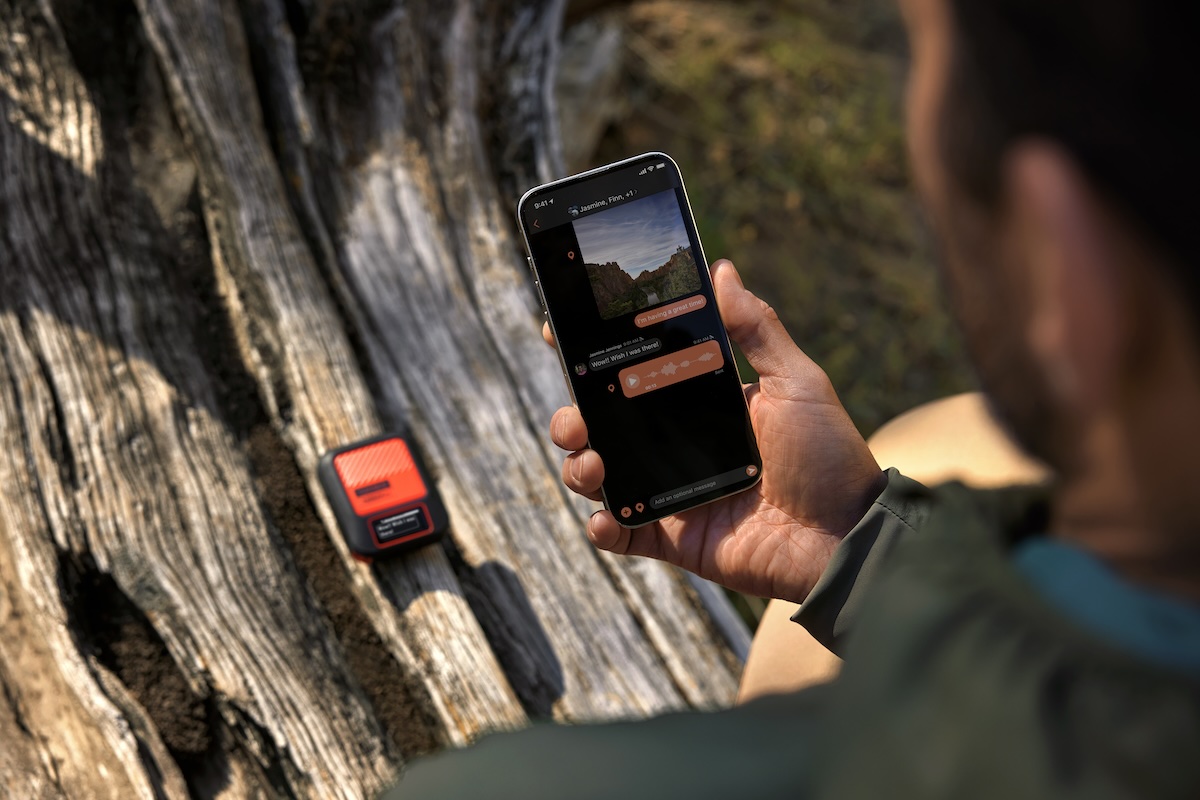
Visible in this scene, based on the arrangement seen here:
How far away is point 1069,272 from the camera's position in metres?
0.52

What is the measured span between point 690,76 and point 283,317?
2.63m

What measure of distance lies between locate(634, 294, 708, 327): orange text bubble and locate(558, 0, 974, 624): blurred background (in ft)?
6.47

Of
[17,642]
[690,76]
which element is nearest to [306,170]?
[17,642]

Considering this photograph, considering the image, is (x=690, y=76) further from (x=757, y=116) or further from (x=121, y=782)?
(x=121, y=782)

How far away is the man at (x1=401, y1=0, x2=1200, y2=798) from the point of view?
498 mm

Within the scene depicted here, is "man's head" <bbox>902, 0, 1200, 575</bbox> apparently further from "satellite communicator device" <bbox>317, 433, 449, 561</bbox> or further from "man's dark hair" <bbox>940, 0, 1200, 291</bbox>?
"satellite communicator device" <bbox>317, 433, 449, 561</bbox>

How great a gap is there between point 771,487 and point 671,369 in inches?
10.3

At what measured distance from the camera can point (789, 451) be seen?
152 centimetres

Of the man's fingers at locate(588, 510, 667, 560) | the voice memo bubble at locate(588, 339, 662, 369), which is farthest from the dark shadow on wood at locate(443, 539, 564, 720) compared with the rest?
the voice memo bubble at locate(588, 339, 662, 369)

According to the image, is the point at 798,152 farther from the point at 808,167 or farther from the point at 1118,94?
the point at 1118,94

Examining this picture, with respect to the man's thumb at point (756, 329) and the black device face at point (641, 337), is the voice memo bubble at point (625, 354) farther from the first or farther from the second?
the man's thumb at point (756, 329)

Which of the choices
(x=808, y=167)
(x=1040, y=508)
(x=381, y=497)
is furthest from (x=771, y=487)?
(x=808, y=167)

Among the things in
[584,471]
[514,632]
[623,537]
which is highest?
[584,471]

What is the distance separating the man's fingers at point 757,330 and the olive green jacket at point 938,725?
0.86m
